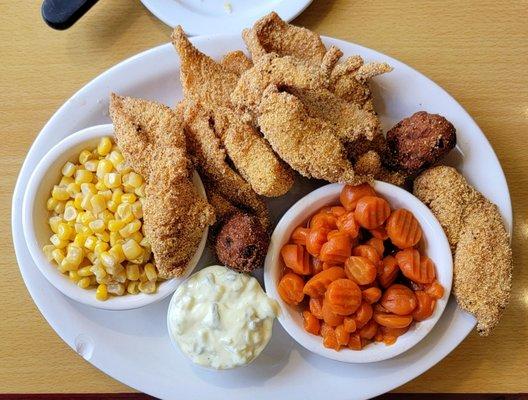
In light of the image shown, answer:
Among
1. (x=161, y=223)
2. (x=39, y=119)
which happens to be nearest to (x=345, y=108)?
(x=161, y=223)

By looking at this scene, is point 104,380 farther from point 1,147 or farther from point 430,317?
point 430,317

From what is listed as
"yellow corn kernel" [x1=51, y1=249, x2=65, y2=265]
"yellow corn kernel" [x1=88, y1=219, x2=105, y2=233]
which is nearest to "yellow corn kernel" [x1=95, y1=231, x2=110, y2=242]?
"yellow corn kernel" [x1=88, y1=219, x2=105, y2=233]

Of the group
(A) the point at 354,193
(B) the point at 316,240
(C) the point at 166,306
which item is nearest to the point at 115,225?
(C) the point at 166,306

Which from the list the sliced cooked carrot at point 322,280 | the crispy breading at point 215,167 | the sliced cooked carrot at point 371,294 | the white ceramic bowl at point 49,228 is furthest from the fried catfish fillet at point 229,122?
the sliced cooked carrot at point 371,294

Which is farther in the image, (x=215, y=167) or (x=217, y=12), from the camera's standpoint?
(x=217, y=12)

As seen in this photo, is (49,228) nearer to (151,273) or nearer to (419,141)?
(151,273)
